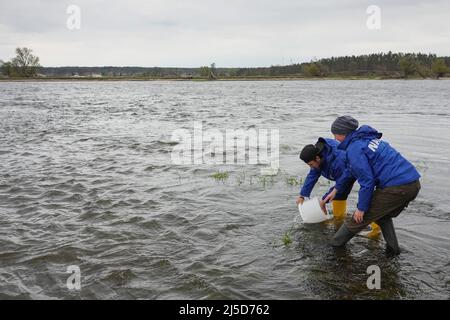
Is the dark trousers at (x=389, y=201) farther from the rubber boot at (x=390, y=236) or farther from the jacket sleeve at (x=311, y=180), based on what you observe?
the jacket sleeve at (x=311, y=180)

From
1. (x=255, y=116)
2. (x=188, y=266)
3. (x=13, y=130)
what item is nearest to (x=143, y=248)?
(x=188, y=266)

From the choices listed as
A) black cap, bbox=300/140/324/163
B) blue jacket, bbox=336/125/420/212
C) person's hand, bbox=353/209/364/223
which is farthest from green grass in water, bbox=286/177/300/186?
blue jacket, bbox=336/125/420/212

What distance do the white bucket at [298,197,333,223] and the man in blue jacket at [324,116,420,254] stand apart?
57.0 inches

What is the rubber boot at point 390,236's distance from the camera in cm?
617

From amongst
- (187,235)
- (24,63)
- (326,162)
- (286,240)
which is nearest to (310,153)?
(326,162)

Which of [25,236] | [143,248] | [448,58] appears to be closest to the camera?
[143,248]

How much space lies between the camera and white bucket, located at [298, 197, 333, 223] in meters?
7.31

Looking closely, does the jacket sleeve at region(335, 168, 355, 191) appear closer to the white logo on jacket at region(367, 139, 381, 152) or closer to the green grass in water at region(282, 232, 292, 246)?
the white logo on jacket at region(367, 139, 381, 152)

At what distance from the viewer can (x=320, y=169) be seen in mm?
7008

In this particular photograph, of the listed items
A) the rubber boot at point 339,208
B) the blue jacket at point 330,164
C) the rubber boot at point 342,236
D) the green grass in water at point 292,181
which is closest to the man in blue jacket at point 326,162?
the blue jacket at point 330,164

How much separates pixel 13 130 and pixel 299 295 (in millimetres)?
18786

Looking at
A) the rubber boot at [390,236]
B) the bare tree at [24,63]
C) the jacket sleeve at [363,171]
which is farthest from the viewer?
the bare tree at [24,63]

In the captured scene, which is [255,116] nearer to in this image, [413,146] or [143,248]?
[413,146]

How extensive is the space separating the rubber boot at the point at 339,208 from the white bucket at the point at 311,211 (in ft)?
1.07
